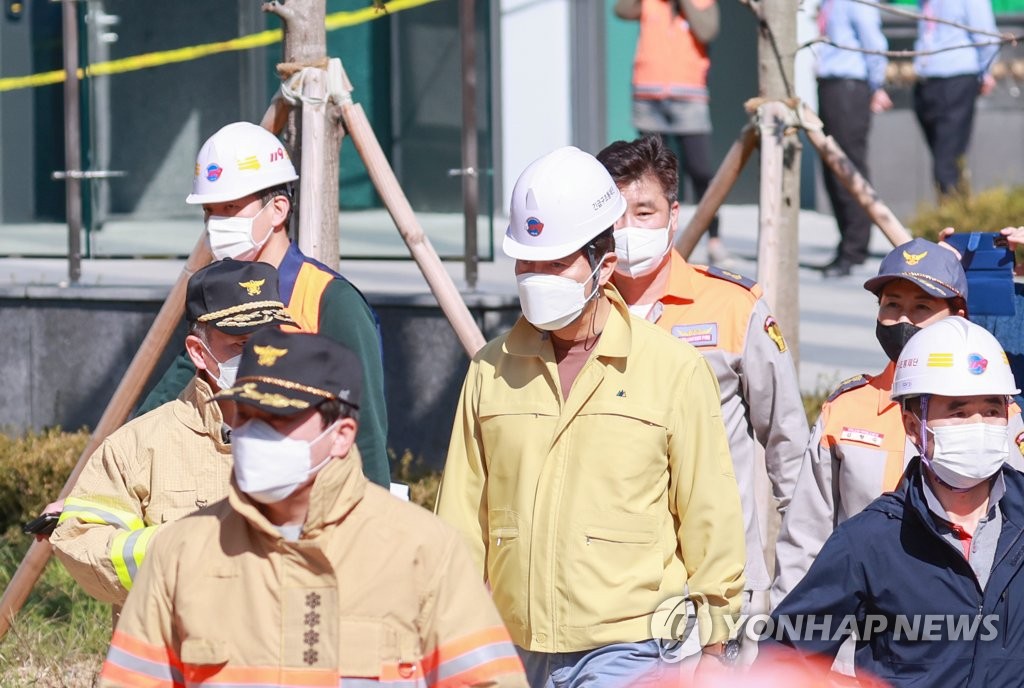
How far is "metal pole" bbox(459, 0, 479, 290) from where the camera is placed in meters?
7.67

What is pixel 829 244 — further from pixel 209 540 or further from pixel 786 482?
pixel 209 540

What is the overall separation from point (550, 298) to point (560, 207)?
0.21 meters

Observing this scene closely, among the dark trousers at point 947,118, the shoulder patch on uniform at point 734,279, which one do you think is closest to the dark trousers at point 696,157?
the dark trousers at point 947,118

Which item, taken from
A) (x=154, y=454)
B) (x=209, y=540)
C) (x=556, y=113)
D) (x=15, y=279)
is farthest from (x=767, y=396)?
(x=556, y=113)

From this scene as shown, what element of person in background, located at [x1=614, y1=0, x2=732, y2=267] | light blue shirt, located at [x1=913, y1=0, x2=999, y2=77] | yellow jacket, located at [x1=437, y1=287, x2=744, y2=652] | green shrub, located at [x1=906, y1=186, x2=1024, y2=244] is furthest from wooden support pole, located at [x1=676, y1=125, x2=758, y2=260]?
light blue shirt, located at [x1=913, y1=0, x2=999, y2=77]

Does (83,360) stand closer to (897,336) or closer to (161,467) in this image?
(161,467)

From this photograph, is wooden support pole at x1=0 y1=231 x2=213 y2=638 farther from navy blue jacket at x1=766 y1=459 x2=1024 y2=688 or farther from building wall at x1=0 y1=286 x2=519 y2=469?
navy blue jacket at x1=766 y1=459 x2=1024 y2=688

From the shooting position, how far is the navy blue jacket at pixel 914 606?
3457 millimetres

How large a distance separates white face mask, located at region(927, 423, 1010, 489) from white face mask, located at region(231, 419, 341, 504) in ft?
4.62

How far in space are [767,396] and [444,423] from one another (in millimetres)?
2998

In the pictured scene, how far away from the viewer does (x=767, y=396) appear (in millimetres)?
4617

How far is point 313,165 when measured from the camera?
5734 mm

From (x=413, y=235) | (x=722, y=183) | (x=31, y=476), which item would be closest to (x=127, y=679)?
(x=413, y=235)

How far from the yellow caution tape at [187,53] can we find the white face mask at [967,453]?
4.57 metres
